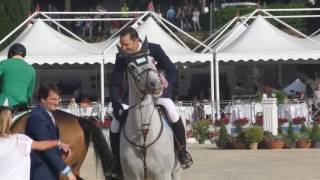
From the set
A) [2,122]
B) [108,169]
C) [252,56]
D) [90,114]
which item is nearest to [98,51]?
[90,114]

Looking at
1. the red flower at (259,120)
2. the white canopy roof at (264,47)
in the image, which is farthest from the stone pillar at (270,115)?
the white canopy roof at (264,47)

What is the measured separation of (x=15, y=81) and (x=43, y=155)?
2.39 metres

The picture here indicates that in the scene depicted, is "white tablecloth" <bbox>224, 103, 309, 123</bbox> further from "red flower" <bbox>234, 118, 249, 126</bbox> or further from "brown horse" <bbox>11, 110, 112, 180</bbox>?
"brown horse" <bbox>11, 110, 112, 180</bbox>

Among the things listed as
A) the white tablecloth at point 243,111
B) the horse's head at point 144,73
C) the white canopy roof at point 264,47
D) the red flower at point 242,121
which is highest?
the white canopy roof at point 264,47

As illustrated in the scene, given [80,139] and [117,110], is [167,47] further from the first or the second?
[80,139]

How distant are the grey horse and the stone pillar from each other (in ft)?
44.0

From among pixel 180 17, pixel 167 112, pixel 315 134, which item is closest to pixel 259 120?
pixel 315 134

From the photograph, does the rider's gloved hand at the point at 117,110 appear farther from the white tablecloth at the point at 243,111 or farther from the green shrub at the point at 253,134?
the white tablecloth at the point at 243,111

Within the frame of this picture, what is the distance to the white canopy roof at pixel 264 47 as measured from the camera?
26.8 metres

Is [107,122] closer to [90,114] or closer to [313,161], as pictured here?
[90,114]

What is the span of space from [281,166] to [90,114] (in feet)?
36.2

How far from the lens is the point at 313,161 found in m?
17.2

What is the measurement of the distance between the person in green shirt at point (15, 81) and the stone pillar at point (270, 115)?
43.4ft

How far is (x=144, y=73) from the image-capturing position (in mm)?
9148
